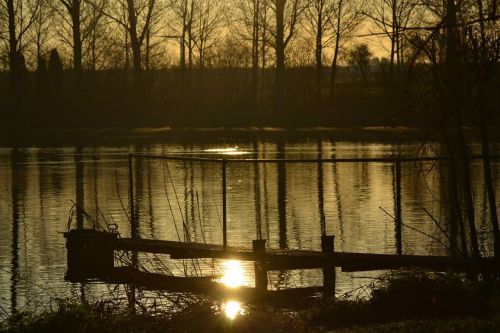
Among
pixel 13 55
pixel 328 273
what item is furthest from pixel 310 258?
pixel 13 55

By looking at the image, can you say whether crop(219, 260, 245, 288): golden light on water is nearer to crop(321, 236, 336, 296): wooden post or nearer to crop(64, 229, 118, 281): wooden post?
crop(321, 236, 336, 296): wooden post

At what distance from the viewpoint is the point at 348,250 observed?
18828 mm

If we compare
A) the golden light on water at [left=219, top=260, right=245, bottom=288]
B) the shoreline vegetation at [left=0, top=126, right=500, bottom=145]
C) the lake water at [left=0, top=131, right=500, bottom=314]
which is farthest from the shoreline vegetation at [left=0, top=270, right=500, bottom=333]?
the shoreline vegetation at [left=0, top=126, right=500, bottom=145]

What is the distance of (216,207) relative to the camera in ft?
84.2

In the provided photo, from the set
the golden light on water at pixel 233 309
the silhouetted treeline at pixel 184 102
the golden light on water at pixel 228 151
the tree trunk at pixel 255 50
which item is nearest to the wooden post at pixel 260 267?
the golden light on water at pixel 233 309

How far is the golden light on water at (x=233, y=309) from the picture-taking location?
12.0 meters

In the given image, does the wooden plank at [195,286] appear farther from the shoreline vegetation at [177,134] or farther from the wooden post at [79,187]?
the shoreline vegetation at [177,134]

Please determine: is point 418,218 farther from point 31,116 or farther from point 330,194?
point 31,116

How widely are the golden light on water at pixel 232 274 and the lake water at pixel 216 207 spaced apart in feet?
0.38

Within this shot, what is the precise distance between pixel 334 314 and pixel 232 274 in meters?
4.54

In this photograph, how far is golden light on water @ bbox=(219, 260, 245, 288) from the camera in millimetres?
16453

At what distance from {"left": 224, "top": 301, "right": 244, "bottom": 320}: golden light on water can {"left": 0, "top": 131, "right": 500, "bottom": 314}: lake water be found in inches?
75.1

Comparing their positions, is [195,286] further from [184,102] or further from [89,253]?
[184,102]

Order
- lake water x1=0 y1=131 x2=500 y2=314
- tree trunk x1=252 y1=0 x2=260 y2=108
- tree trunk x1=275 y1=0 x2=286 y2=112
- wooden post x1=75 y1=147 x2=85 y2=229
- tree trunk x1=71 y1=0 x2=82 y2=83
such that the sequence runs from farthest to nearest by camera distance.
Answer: tree trunk x1=252 y1=0 x2=260 y2=108, tree trunk x1=71 y1=0 x2=82 y2=83, tree trunk x1=275 y1=0 x2=286 y2=112, wooden post x1=75 y1=147 x2=85 y2=229, lake water x1=0 y1=131 x2=500 y2=314
